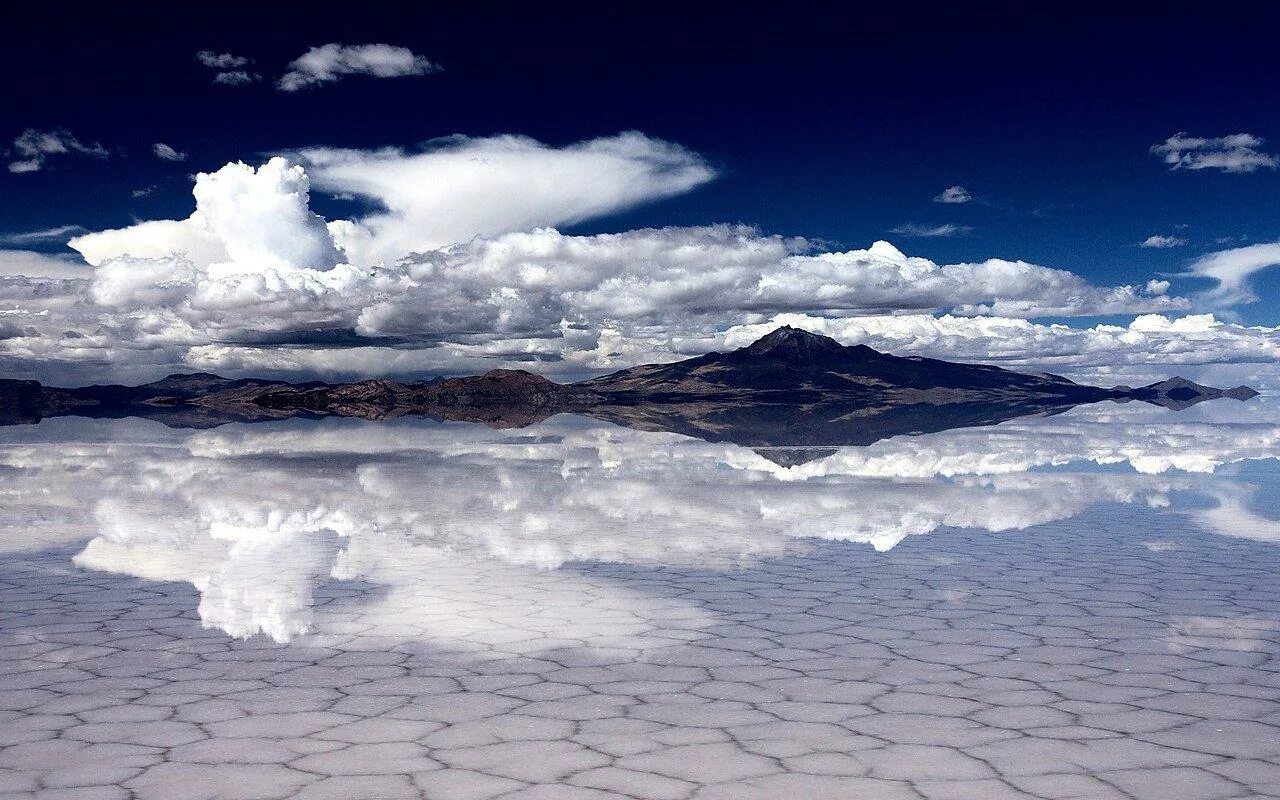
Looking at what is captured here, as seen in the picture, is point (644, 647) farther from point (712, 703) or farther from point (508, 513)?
point (508, 513)

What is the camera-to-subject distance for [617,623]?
8.18 m

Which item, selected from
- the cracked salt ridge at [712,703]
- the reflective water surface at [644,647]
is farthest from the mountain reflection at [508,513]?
the cracked salt ridge at [712,703]

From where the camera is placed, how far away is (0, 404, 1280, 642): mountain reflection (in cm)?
880

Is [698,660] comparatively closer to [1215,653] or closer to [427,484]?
[1215,653]

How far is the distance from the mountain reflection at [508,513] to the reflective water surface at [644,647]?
3.2 inches

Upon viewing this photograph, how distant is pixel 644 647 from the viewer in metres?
7.40

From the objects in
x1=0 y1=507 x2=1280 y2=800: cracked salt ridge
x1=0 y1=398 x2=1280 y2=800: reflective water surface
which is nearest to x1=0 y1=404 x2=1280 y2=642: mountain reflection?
x1=0 y1=398 x2=1280 y2=800: reflective water surface

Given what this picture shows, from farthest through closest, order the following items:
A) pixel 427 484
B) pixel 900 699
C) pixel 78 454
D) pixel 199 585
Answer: pixel 78 454, pixel 427 484, pixel 199 585, pixel 900 699

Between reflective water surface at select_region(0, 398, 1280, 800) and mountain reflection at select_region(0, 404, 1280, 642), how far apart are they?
0.27 ft

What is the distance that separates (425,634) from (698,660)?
227 centimetres

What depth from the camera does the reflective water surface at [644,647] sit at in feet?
16.2

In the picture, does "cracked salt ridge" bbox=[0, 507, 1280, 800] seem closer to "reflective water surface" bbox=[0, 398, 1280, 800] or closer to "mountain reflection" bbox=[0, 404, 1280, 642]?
"reflective water surface" bbox=[0, 398, 1280, 800]

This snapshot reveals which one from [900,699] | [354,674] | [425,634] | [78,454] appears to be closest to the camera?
[900,699]

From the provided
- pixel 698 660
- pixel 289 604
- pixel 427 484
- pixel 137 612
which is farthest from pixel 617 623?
pixel 427 484
